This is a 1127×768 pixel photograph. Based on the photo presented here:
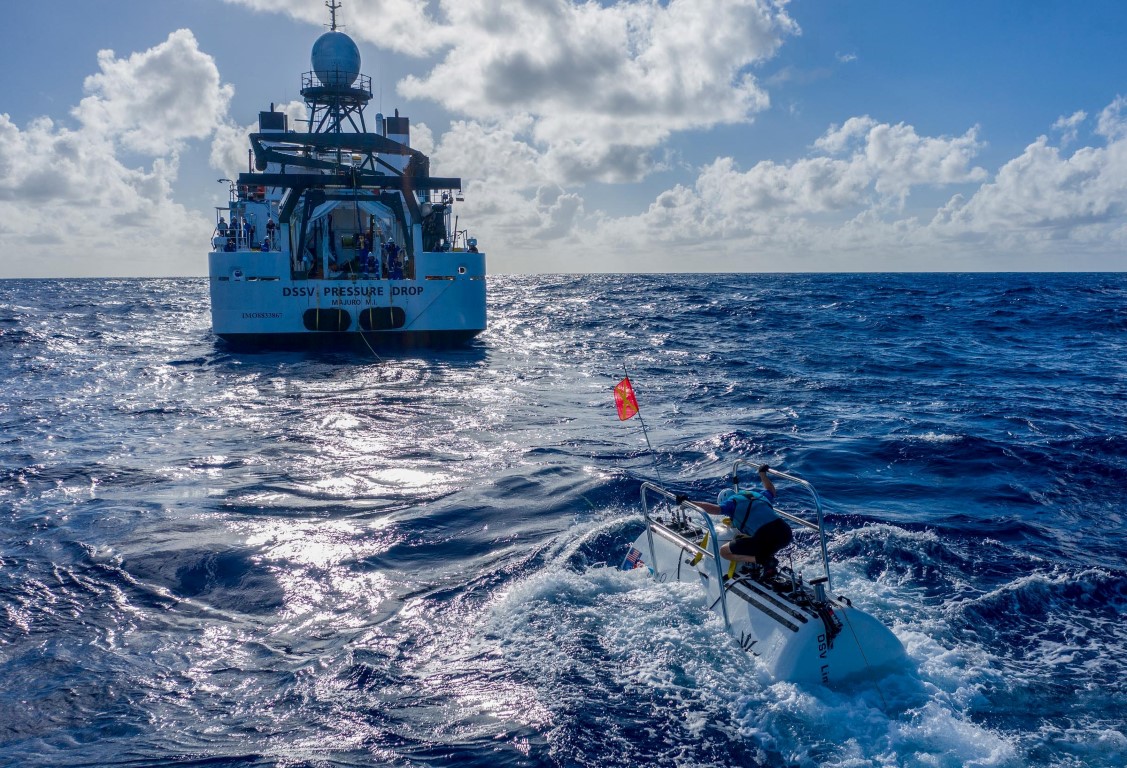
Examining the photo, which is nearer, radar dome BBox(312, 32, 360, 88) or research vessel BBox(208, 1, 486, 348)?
research vessel BBox(208, 1, 486, 348)

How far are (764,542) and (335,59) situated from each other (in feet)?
116

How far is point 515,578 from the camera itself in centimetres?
834

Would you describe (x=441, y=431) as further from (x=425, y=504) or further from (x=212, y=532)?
(x=212, y=532)

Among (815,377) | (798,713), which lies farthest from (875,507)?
(815,377)

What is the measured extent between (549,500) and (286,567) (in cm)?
380

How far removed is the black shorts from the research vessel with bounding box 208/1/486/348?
22.4 meters

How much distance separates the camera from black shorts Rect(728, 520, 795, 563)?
6.82 metres

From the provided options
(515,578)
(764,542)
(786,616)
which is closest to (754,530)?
(764,542)

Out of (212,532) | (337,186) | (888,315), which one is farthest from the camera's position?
Answer: (888,315)

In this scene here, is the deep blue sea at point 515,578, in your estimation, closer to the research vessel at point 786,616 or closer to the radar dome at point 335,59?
the research vessel at point 786,616

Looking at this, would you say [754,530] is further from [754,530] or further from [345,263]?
[345,263]

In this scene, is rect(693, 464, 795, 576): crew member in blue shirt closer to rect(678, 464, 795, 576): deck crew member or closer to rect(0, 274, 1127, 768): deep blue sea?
rect(678, 464, 795, 576): deck crew member

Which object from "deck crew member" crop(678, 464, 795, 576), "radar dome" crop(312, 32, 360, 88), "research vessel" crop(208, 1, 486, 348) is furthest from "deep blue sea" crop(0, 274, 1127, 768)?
"radar dome" crop(312, 32, 360, 88)

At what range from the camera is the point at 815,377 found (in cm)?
2194
